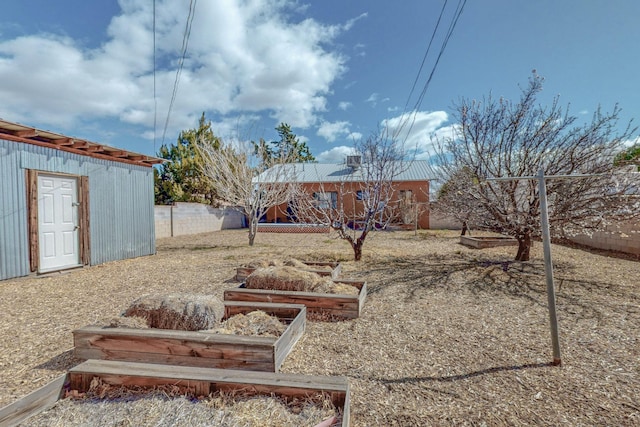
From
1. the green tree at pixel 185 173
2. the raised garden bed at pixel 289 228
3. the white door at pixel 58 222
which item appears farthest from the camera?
the green tree at pixel 185 173

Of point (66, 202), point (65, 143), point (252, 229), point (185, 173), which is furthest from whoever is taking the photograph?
point (185, 173)

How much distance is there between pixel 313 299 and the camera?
3.92m

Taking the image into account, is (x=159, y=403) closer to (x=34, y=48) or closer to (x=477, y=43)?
(x=477, y=43)

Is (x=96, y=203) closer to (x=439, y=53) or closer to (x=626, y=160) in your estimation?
(x=439, y=53)

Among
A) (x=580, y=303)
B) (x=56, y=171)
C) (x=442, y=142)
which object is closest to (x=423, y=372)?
(x=580, y=303)

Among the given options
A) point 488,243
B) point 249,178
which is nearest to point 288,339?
point 488,243

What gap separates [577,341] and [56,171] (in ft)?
30.7

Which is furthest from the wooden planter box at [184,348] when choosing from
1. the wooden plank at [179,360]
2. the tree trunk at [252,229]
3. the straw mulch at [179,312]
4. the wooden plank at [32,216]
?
the tree trunk at [252,229]

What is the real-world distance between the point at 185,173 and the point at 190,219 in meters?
4.03

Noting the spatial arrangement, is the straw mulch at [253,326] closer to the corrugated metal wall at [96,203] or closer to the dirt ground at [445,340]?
the dirt ground at [445,340]

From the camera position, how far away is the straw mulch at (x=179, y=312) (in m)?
3.04

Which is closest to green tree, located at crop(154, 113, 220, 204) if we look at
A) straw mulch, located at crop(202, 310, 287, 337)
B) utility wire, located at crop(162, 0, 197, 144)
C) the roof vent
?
utility wire, located at crop(162, 0, 197, 144)

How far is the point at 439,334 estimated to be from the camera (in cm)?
332

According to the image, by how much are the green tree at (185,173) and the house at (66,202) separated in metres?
9.15
